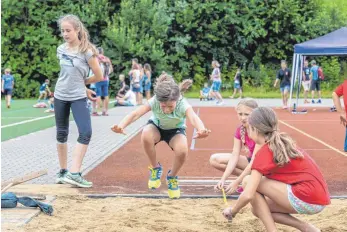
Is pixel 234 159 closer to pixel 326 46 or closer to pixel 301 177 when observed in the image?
pixel 301 177

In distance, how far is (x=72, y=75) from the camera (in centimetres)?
770

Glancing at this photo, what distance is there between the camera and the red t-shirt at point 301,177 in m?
4.92

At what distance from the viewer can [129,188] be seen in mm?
7609

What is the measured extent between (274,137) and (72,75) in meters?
3.54

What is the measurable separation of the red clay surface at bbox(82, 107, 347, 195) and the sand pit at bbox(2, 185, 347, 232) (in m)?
0.62

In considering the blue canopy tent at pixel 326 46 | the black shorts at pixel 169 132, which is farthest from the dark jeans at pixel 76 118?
the blue canopy tent at pixel 326 46

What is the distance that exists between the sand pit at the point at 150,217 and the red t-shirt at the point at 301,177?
2.57ft

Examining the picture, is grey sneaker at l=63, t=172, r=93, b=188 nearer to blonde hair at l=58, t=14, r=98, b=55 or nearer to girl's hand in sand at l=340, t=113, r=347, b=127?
blonde hair at l=58, t=14, r=98, b=55

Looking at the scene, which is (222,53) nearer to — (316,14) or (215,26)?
(215,26)

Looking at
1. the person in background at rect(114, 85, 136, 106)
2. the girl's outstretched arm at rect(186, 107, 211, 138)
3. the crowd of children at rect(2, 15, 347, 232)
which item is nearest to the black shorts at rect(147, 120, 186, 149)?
the crowd of children at rect(2, 15, 347, 232)

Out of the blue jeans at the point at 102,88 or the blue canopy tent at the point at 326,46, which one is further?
the blue canopy tent at the point at 326,46

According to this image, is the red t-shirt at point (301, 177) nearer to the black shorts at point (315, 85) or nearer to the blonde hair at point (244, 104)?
the blonde hair at point (244, 104)

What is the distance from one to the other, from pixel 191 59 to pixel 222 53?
1.95 metres

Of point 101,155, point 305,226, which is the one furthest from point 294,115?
point 305,226
